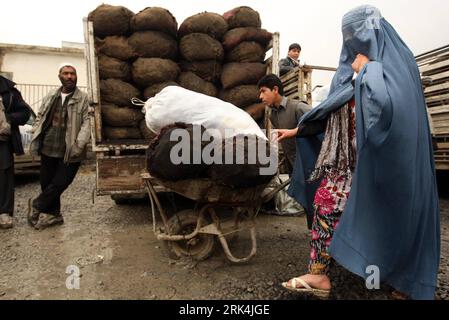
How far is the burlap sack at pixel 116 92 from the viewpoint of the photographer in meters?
4.11

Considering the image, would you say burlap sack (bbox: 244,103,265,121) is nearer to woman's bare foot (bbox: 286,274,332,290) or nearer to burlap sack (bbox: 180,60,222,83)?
burlap sack (bbox: 180,60,222,83)

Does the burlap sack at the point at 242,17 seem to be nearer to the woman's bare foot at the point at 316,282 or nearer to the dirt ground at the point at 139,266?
the dirt ground at the point at 139,266

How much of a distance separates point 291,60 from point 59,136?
4.41 metres

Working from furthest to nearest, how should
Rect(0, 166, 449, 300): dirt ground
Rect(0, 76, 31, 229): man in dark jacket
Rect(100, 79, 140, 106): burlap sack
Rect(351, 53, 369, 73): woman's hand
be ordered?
Rect(100, 79, 140, 106): burlap sack < Rect(0, 76, 31, 229): man in dark jacket < Rect(0, 166, 449, 300): dirt ground < Rect(351, 53, 369, 73): woman's hand

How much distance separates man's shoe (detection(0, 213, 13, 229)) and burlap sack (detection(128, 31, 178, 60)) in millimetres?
2410

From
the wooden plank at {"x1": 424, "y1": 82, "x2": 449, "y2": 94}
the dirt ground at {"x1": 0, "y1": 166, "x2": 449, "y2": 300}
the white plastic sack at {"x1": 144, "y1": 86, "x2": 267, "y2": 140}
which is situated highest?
the wooden plank at {"x1": 424, "y1": 82, "x2": 449, "y2": 94}

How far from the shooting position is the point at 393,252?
189 cm

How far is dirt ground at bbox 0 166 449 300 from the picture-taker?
7.78 feet

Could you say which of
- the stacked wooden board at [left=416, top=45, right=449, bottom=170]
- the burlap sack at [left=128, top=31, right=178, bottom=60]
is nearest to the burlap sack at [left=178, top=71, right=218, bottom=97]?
the burlap sack at [left=128, top=31, right=178, bottom=60]

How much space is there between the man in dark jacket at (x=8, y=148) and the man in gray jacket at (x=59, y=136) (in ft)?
0.73

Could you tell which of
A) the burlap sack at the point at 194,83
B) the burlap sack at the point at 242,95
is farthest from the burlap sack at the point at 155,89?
the burlap sack at the point at 242,95

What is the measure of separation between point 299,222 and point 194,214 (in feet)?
5.89

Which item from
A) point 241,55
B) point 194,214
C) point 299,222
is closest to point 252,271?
point 194,214

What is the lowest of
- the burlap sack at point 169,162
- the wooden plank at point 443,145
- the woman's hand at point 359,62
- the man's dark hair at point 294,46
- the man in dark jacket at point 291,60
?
the wooden plank at point 443,145
